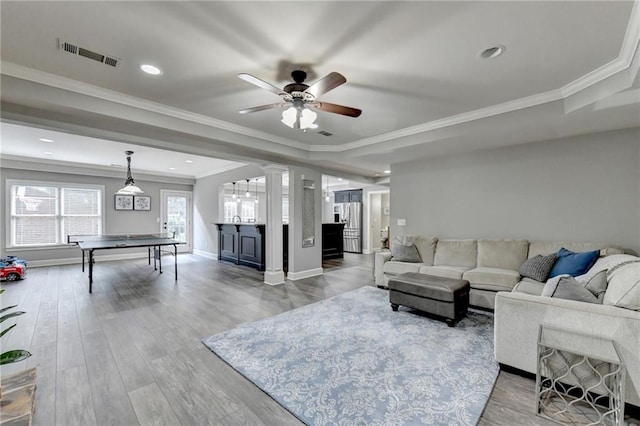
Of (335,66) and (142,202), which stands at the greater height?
(335,66)

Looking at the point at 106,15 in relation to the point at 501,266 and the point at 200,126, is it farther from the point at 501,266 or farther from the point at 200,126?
the point at 501,266

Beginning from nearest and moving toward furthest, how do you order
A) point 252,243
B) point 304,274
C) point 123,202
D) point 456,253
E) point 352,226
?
1. point 456,253
2. point 304,274
3. point 252,243
4. point 123,202
5. point 352,226

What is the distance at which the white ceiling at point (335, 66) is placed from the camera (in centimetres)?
183

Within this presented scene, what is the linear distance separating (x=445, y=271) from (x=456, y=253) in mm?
557

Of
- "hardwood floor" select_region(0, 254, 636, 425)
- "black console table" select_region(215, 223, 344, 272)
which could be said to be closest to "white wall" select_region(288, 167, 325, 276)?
"hardwood floor" select_region(0, 254, 636, 425)

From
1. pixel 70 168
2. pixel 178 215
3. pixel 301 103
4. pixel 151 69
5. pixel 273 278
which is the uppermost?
pixel 151 69

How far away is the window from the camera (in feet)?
21.8

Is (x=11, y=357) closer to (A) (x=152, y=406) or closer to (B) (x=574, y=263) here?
(A) (x=152, y=406)

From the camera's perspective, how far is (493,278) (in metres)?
3.57

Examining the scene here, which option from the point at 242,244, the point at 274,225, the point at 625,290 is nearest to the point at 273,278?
the point at 274,225

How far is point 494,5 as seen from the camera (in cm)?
176

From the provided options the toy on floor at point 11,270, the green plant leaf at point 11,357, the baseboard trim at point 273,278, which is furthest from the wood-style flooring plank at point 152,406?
the toy on floor at point 11,270

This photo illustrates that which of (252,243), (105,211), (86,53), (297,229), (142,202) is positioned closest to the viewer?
(86,53)

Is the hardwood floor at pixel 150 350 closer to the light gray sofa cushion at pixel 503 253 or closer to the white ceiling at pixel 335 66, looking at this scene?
the light gray sofa cushion at pixel 503 253
